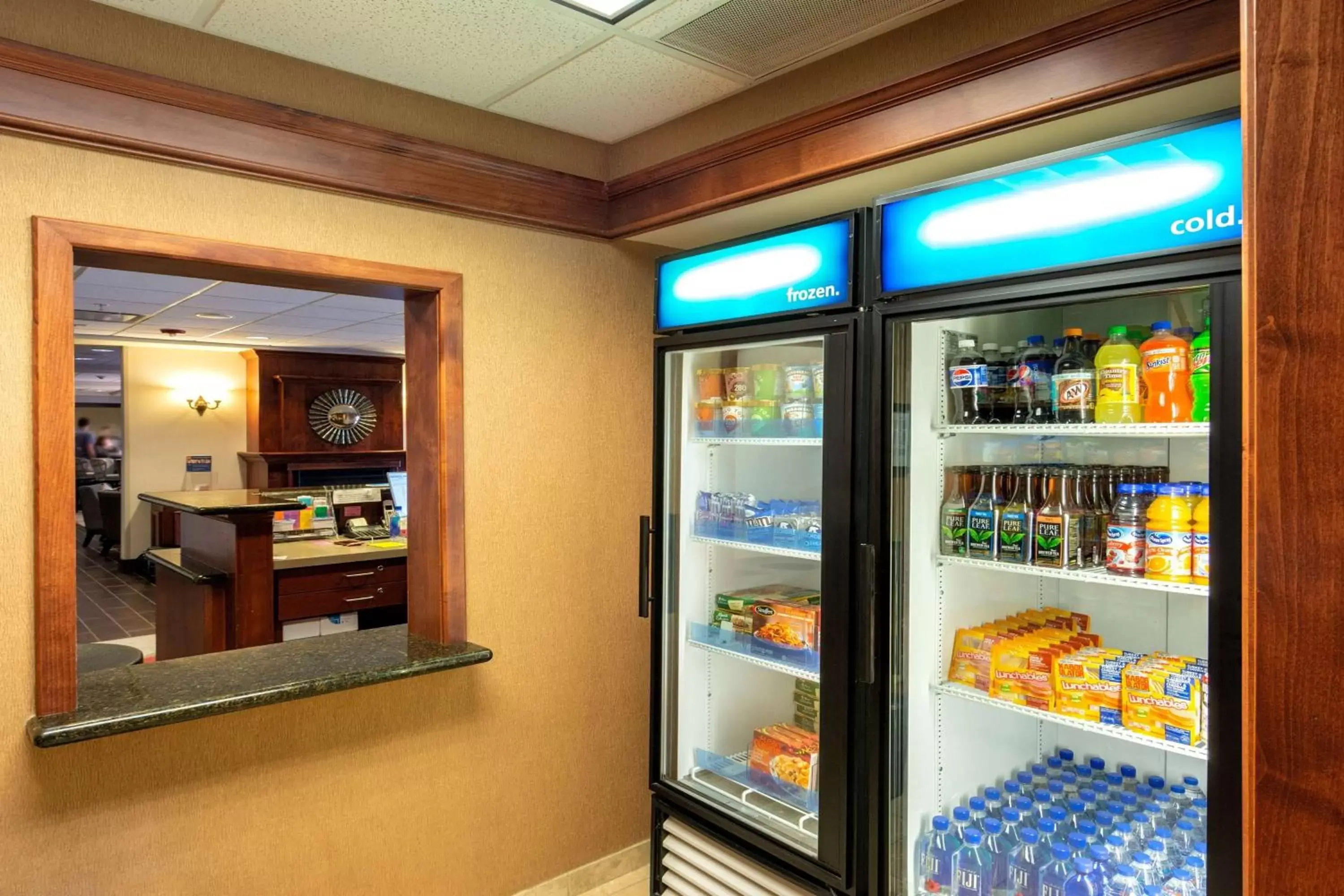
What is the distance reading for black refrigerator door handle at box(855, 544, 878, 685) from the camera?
2.05 m

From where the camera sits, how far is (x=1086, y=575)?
182cm

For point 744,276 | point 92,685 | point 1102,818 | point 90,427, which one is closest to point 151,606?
point 92,685

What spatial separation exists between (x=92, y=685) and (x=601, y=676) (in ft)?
5.21

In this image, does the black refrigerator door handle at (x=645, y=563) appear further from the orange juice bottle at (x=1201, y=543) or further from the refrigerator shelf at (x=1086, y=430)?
the orange juice bottle at (x=1201, y=543)

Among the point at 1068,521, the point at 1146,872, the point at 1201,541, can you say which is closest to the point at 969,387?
the point at 1068,521

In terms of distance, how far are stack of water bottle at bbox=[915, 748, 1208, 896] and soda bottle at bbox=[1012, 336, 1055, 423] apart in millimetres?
905

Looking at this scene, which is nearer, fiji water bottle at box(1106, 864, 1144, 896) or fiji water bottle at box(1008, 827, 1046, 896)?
fiji water bottle at box(1106, 864, 1144, 896)

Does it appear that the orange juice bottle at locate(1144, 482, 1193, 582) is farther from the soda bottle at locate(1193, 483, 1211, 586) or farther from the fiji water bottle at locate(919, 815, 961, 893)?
the fiji water bottle at locate(919, 815, 961, 893)

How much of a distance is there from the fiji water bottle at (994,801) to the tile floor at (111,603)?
6.05 meters

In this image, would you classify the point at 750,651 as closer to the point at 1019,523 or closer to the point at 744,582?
the point at 744,582

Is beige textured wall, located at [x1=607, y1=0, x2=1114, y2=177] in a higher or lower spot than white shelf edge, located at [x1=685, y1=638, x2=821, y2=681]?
higher

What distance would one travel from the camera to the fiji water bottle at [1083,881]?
6.12ft

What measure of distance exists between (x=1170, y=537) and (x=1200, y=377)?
323 mm

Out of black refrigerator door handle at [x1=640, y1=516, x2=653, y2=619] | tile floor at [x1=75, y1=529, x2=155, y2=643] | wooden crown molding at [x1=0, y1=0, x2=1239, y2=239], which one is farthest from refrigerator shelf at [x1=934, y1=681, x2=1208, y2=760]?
tile floor at [x1=75, y1=529, x2=155, y2=643]
